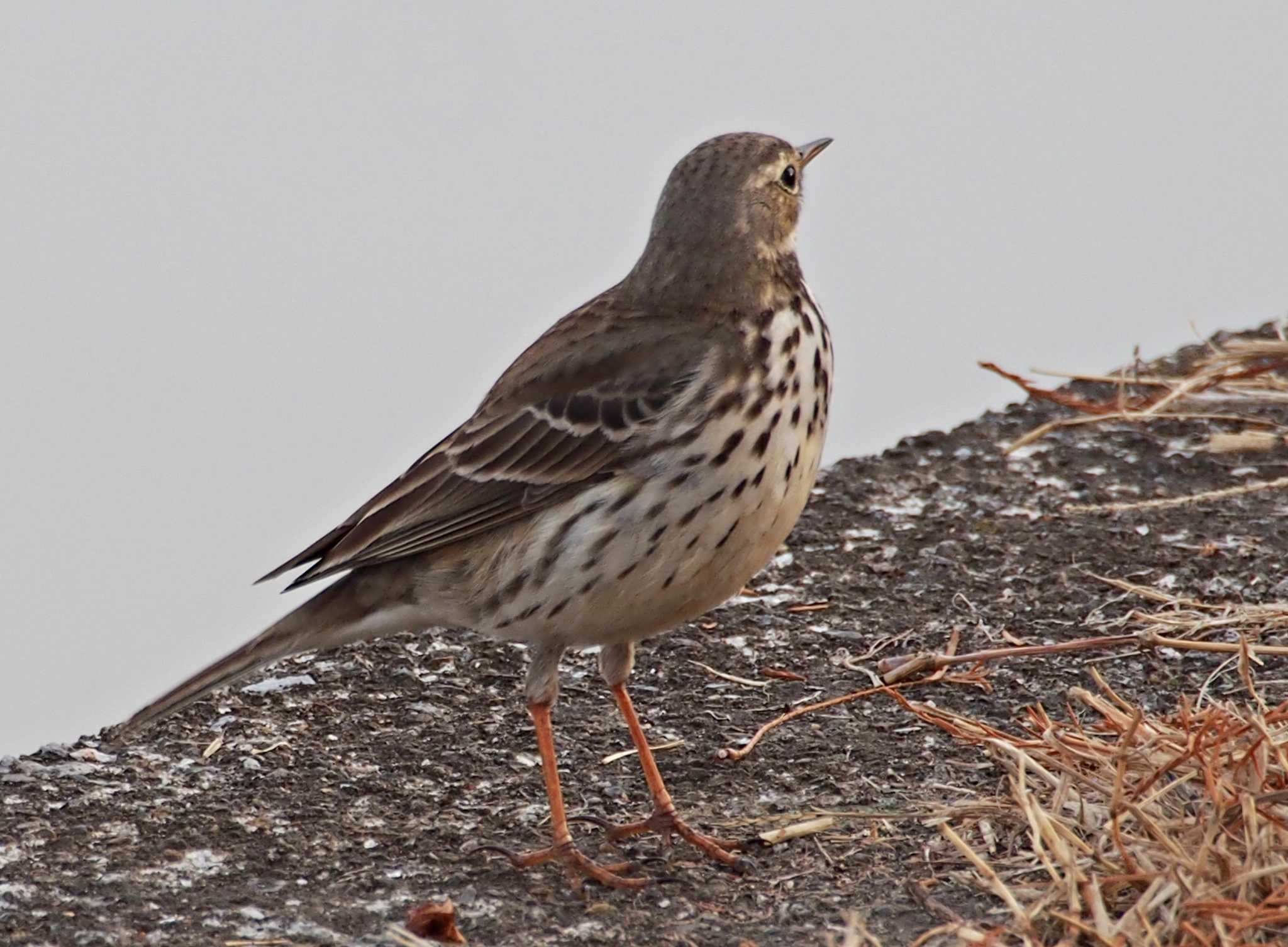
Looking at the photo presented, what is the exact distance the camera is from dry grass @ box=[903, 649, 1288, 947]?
4.41m

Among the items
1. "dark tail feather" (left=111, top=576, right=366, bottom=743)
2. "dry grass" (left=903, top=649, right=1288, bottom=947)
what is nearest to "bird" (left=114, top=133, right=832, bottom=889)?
"dark tail feather" (left=111, top=576, right=366, bottom=743)

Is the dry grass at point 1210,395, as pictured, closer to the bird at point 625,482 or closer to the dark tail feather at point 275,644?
the bird at point 625,482

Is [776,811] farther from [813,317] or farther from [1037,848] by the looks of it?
[813,317]

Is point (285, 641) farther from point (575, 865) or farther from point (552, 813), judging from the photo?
point (575, 865)

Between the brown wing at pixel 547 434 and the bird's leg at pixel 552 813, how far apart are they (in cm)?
45

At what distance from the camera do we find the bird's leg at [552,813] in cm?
523

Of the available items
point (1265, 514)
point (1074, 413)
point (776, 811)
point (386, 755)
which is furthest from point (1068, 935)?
point (1074, 413)

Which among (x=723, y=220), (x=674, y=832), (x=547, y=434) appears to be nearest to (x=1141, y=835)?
(x=674, y=832)

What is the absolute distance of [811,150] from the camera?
6246mm

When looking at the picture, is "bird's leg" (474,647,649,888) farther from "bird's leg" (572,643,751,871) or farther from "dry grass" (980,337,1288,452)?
"dry grass" (980,337,1288,452)

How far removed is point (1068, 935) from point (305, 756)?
99.3 inches

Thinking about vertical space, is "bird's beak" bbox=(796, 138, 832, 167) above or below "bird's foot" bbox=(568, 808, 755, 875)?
above

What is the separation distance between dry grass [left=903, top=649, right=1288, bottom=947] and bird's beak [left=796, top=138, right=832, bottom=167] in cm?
197

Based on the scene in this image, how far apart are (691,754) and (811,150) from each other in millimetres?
1974
